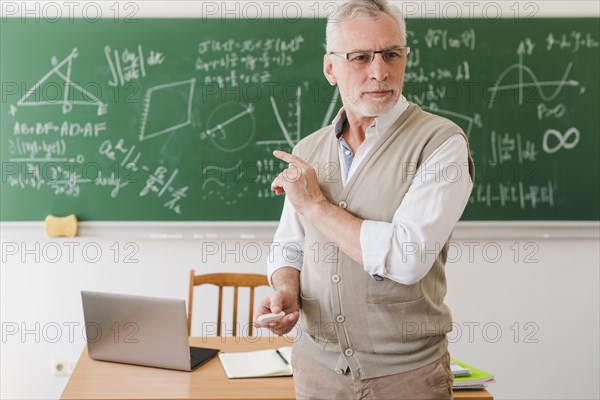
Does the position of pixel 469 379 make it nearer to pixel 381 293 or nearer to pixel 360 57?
pixel 381 293

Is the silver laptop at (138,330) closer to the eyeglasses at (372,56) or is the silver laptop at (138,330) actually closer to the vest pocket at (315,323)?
the vest pocket at (315,323)

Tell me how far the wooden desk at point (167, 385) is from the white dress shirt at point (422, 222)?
2.14ft

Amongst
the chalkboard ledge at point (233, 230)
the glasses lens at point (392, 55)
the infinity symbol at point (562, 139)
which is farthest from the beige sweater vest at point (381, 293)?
the infinity symbol at point (562, 139)

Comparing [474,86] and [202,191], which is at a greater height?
[474,86]

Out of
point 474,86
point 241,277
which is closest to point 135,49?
point 241,277

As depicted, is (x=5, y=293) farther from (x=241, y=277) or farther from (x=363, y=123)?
(x=363, y=123)

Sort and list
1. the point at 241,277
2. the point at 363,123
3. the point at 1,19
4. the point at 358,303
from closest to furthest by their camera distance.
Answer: the point at 358,303 < the point at 363,123 < the point at 241,277 < the point at 1,19

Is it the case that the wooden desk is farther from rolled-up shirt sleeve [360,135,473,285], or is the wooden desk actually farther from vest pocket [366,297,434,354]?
rolled-up shirt sleeve [360,135,473,285]

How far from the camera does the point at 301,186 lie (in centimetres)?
171

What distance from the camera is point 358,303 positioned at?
1.69 meters

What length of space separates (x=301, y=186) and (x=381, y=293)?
1.07 ft

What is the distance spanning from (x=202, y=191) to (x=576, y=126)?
198 centimetres

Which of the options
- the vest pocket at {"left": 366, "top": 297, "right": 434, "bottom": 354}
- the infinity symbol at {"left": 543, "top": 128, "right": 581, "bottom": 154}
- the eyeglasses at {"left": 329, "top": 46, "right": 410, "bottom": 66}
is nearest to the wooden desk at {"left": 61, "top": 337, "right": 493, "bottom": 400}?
the vest pocket at {"left": 366, "top": 297, "right": 434, "bottom": 354}

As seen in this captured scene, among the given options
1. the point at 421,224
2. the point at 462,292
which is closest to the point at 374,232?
the point at 421,224
